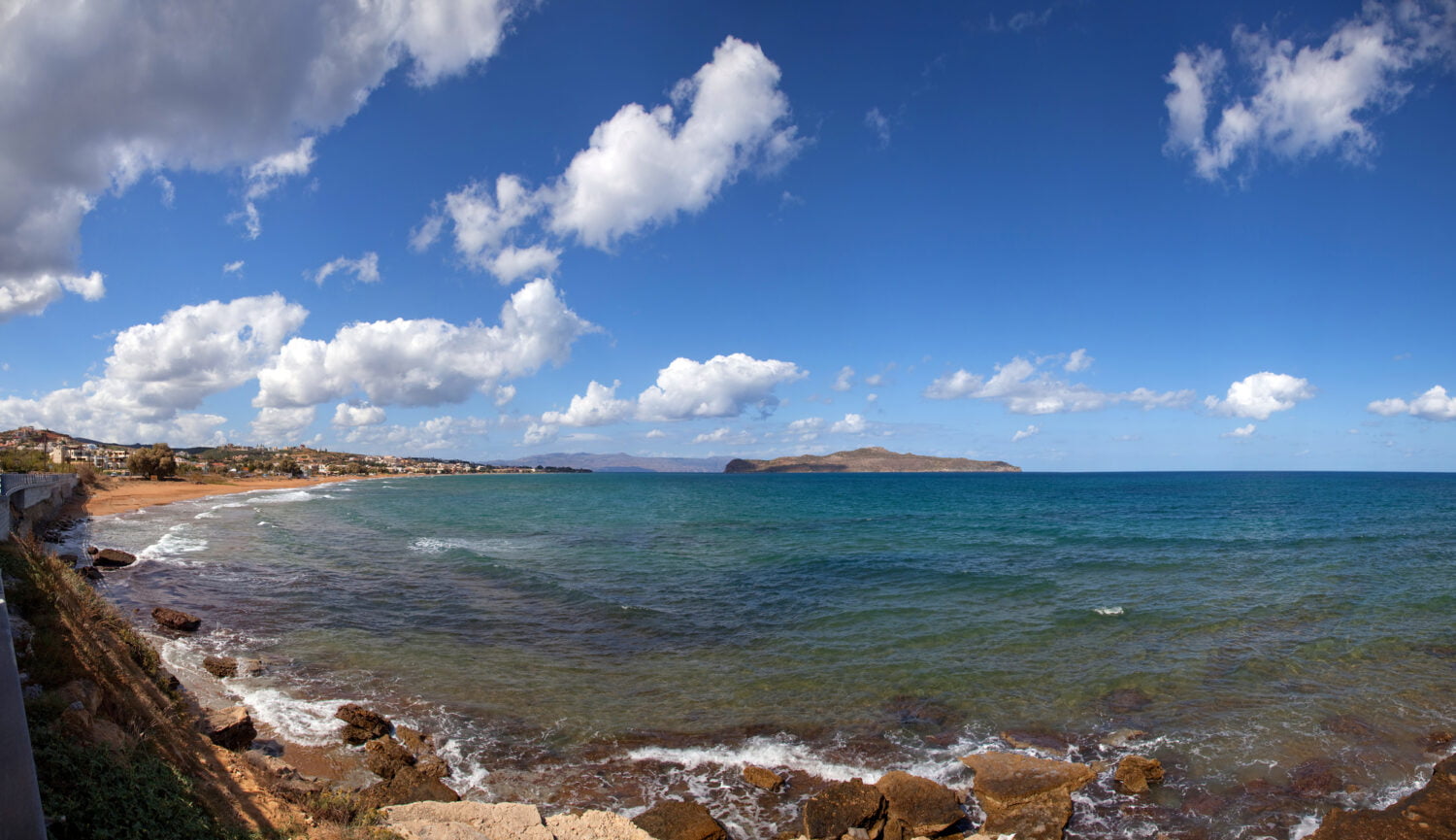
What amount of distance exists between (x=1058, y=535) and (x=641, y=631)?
111 ft

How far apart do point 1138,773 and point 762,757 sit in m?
6.28

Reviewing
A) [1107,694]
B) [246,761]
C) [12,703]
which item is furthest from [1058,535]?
[12,703]

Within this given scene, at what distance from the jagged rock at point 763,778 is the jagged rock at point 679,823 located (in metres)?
1.20

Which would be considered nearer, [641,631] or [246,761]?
[246,761]

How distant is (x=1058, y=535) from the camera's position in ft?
142

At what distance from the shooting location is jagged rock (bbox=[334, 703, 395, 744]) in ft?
40.0

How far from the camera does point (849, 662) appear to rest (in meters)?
16.9

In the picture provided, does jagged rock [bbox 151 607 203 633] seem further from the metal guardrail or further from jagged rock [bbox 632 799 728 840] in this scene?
jagged rock [bbox 632 799 728 840]

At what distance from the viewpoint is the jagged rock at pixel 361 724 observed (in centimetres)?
1219

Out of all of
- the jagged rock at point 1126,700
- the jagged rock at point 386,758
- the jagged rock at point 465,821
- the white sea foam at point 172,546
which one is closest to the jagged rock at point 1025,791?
the jagged rock at point 1126,700

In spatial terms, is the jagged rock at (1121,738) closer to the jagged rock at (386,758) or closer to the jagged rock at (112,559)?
the jagged rock at (386,758)

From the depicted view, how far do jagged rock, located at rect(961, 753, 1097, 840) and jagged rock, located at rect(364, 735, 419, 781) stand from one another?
8.92 metres

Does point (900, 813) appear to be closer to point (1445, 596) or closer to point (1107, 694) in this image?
point (1107, 694)

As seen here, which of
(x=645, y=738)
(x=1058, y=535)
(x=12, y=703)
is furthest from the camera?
(x=1058, y=535)
